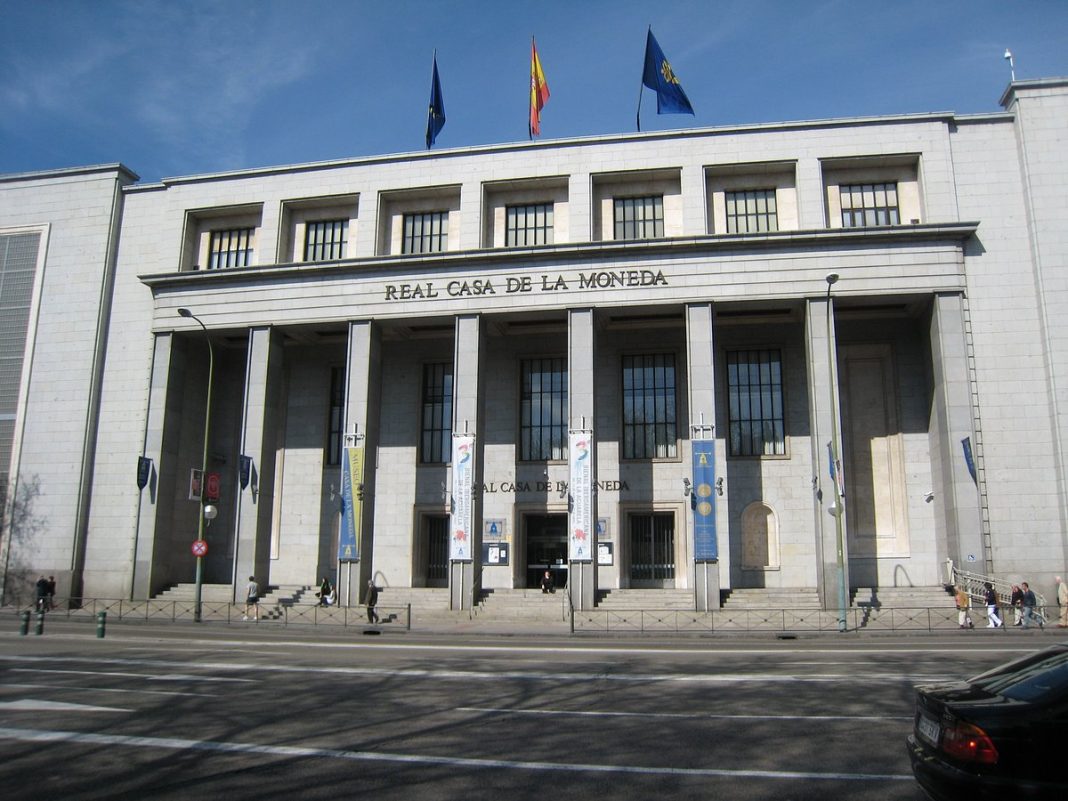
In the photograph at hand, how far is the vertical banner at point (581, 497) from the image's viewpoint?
33906mm

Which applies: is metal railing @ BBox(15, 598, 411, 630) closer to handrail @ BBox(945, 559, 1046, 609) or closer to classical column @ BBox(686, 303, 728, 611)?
classical column @ BBox(686, 303, 728, 611)

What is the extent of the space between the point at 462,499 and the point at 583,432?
5890 mm

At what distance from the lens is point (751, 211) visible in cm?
3772

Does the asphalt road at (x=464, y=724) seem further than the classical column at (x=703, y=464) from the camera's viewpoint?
No

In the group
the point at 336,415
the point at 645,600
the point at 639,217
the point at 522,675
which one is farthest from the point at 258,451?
the point at 522,675

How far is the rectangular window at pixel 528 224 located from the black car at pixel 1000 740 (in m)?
34.0

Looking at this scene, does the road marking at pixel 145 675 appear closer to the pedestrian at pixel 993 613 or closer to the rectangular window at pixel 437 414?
the rectangular window at pixel 437 414

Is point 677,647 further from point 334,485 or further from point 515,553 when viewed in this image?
point 334,485

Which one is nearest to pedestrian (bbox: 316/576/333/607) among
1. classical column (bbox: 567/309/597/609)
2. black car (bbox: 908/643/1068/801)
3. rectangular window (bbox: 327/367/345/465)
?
rectangular window (bbox: 327/367/345/465)

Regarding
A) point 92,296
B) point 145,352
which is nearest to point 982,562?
point 145,352

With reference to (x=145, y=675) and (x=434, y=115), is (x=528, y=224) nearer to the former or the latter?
(x=434, y=115)

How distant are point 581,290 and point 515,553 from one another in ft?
41.0

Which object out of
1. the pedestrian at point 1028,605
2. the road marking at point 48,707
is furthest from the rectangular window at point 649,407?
the road marking at point 48,707

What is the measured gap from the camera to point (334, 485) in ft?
135
